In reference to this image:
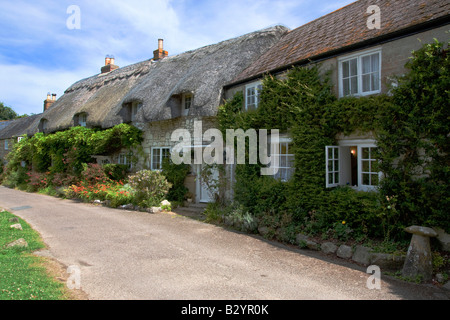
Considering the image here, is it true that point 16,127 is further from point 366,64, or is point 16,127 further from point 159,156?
point 366,64

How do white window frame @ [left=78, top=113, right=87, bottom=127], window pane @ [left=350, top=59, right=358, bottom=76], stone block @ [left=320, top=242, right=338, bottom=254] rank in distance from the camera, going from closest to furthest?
stone block @ [left=320, top=242, right=338, bottom=254]
window pane @ [left=350, top=59, right=358, bottom=76]
white window frame @ [left=78, top=113, right=87, bottom=127]

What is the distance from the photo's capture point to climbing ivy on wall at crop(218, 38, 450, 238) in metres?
5.27

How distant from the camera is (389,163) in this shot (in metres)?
5.82

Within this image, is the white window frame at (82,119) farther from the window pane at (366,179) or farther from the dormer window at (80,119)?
the window pane at (366,179)

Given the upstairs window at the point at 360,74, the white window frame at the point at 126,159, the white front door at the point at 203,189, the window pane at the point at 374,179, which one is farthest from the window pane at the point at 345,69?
the white window frame at the point at 126,159

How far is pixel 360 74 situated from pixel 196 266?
561 centimetres

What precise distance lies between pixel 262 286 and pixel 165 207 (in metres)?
7.09

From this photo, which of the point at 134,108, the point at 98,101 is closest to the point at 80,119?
the point at 98,101

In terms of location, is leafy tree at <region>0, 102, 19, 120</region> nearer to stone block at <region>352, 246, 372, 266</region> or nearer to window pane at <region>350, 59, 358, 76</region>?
window pane at <region>350, 59, 358, 76</region>

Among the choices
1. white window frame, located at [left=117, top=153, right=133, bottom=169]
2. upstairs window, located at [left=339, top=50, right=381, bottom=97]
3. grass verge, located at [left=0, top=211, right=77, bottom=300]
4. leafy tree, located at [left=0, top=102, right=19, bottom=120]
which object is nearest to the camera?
grass verge, located at [left=0, top=211, right=77, bottom=300]

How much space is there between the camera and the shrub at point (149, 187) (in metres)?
10.9

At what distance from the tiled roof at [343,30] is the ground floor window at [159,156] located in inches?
174

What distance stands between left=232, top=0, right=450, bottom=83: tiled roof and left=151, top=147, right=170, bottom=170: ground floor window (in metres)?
4.42

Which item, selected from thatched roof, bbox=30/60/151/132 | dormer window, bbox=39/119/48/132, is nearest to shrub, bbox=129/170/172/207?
thatched roof, bbox=30/60/151/132
